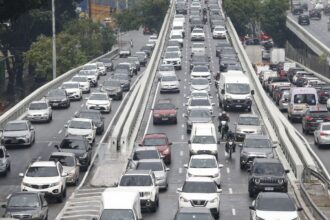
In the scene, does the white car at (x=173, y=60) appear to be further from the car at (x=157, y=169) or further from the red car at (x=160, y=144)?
the car at (x=157, y=169)

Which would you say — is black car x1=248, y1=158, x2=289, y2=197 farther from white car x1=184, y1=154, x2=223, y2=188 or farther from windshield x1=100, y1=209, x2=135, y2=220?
windshield x1=100, y1=209, x2=135, y2=220

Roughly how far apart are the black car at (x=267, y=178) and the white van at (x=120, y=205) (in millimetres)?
8024

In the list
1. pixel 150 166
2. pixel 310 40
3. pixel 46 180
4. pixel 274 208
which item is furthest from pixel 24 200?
pixel 310 40

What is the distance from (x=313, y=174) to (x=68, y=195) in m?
9.29

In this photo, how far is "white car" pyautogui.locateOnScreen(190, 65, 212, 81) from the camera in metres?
85.7

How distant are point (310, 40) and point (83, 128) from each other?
8379cm

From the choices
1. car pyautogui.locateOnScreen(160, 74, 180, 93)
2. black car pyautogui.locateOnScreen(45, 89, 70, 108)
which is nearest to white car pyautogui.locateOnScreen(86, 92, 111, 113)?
black car pyautogui.locateOnScreen(45, 89, 70, 108)

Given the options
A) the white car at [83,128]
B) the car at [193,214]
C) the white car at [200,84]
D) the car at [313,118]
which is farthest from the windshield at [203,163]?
the white car at [200,84]

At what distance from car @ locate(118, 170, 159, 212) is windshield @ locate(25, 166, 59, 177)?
9.85ft

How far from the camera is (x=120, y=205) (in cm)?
Result: 3303

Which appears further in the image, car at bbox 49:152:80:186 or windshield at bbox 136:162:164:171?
car at bbox 49:152:80:186

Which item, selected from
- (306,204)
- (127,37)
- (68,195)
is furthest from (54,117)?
(127,37)

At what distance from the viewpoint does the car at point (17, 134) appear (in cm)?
5441

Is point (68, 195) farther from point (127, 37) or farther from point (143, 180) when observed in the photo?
point (127, 37)
